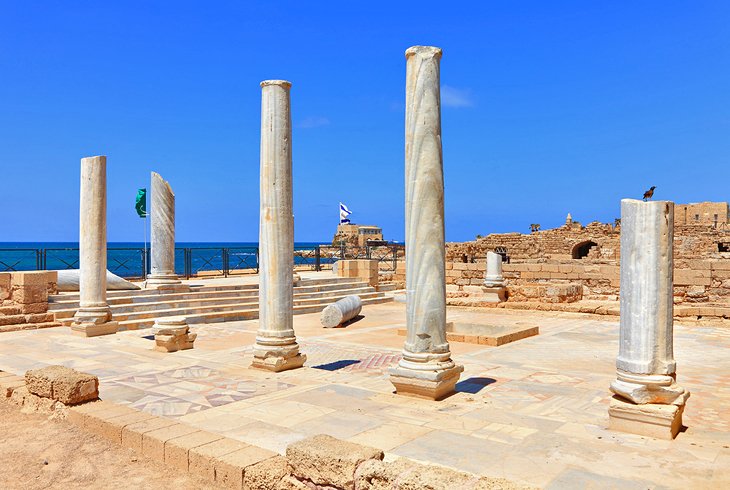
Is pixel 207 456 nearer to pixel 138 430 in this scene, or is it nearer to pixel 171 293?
pixel 138 430

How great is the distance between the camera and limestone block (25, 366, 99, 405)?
20.2 ft

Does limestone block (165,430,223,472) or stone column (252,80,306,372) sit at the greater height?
stone column (252,80,306,372)

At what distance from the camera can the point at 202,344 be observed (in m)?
11.0

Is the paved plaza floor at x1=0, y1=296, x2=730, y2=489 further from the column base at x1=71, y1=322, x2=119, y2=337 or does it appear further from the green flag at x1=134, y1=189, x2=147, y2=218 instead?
the green flag at x1=134, y1=189, x2=147, y2=218

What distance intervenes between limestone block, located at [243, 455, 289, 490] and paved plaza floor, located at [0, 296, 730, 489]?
75 centimetres

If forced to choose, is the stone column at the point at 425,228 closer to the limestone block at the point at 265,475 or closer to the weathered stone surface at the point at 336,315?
the limestone block at the point at 265,475

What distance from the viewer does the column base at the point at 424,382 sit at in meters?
6.73

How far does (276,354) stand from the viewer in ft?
27.8

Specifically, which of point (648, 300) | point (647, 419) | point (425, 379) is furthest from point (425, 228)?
point (647, 419)

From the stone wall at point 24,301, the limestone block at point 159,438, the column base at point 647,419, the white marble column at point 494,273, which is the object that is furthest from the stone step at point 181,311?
the column base at point 647,419

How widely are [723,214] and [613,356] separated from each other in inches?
1430

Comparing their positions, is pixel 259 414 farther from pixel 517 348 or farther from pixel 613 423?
pixel 517 348

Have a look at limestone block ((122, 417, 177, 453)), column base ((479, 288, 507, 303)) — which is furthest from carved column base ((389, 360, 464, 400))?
column base ((479, 288, 507, 303))

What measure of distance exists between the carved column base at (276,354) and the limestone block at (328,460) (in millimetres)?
4228
